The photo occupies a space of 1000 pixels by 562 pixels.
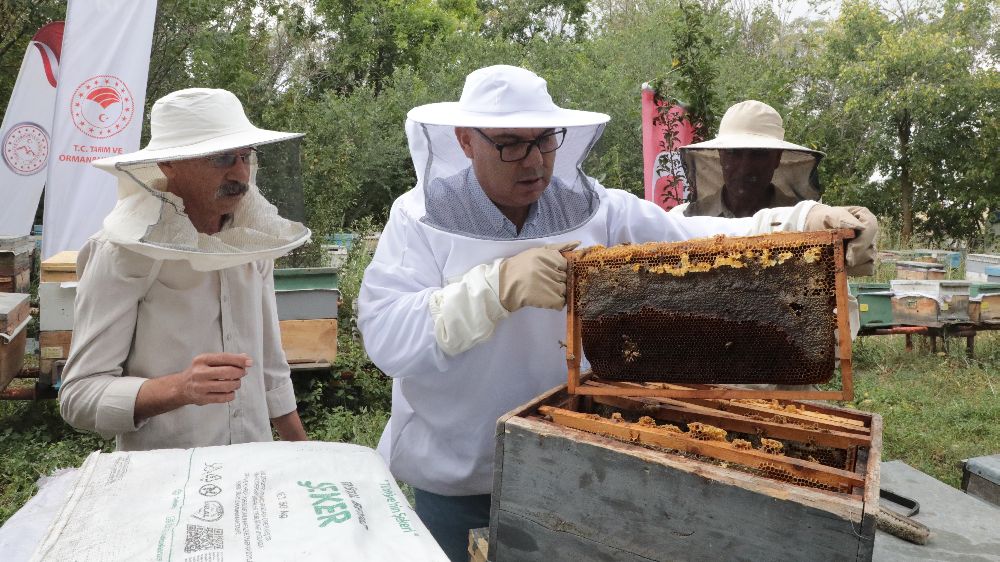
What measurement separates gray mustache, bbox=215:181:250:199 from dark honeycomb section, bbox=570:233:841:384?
92 centimetres

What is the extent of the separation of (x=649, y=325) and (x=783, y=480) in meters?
0.44

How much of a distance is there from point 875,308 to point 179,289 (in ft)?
23.7

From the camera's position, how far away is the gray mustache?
1916 mm

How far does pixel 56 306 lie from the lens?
4805mm

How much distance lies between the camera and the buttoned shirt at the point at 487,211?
6.43 ft

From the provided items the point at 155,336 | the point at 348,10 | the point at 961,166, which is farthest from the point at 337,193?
the point at 961,166

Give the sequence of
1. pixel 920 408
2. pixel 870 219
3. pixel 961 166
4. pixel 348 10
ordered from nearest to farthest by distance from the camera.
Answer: pixel 870 219, pixel 920 408, pixel 961 166, pixel 348 10

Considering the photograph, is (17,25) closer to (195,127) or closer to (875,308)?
(195,127)

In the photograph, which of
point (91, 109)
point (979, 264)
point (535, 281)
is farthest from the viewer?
point (979, 264)

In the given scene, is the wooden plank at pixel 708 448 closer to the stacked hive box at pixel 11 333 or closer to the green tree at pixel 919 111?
the stacked hive box at pixel 11 333

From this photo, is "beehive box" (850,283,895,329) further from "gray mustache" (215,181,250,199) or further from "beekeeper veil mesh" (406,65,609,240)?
"gray mustache" (215,181,250,199)

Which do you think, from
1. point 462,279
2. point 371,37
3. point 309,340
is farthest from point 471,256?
point 371,37

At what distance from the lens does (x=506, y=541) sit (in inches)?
59.0

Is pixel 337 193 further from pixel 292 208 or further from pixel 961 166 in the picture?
pixel 961 166
